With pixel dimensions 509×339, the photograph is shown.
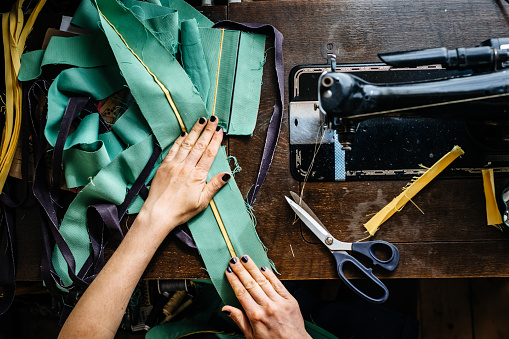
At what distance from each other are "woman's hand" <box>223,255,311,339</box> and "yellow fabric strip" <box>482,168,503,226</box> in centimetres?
50

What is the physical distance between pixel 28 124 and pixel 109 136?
0.70 feet

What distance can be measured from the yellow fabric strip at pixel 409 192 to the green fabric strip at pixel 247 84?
1.19 feet

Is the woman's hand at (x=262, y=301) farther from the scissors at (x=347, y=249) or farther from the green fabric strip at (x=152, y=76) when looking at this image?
the green fabric strip at (x=152, y=76)

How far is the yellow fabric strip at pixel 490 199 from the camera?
3.06 ft

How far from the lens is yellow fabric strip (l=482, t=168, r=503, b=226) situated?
93 centimetres

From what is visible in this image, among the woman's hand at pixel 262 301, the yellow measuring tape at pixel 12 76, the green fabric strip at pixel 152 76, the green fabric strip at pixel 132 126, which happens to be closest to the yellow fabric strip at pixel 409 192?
the woman's hand at pixel 262 301

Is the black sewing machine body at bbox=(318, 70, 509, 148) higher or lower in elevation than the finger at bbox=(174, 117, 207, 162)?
higher

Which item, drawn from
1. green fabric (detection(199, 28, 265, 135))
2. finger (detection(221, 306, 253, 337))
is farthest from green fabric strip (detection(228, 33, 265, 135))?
finger (detection(221, 306, 253, 337))

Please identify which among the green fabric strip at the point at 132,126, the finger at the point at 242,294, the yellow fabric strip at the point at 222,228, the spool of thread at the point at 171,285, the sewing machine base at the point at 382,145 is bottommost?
the spool of thread at the point at 171,285

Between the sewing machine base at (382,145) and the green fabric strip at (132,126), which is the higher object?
the green fabric strip at (132,126)

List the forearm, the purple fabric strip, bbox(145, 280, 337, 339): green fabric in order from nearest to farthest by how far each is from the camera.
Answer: the forearm, the purple fabric strip, bbox(145, 280, 337, 339): green fabric

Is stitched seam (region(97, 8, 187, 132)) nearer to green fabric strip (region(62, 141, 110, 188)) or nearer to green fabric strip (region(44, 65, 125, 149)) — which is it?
green fabric strip (region(44, 65, 125, 149))

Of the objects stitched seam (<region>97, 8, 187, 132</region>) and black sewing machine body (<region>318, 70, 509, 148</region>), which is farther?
stitched seam (<region>97, 8, 187, 132</region>)

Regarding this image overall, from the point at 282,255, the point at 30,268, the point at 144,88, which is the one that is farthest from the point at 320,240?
the point at 30,268
